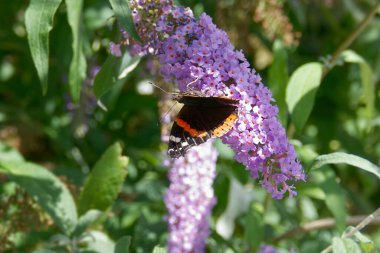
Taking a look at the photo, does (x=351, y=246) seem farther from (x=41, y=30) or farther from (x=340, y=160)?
(x=41, y=30)

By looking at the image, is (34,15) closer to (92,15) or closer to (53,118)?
(92,15)

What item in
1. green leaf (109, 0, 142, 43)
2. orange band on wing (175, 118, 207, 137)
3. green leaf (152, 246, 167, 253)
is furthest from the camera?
green leaf (152, 246, 167, 253)

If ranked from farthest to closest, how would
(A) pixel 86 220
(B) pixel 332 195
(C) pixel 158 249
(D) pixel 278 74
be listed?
(D) pixel 278 74 < (B) pixel 332 195 < (A) pixel 86 220 < (C) pixel 158 249

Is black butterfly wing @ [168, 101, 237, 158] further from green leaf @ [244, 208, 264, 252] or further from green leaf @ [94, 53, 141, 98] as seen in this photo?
green leaf @ [244, 208, 264, 252]

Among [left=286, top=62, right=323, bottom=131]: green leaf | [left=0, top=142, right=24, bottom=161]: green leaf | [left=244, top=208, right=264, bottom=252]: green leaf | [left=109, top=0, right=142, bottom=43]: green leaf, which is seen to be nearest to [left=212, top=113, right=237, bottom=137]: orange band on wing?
[left=109, top=0, right=142, bottom=43]: green leaf

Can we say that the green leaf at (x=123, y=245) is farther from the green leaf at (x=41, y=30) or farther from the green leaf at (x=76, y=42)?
the green leaf at (x=41, y=30)

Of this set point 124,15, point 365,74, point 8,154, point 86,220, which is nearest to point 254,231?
point 86,220

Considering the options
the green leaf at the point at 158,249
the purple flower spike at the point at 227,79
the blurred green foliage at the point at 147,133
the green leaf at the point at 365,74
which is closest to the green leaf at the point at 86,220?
the blurred green foliage at the point at 147,133
